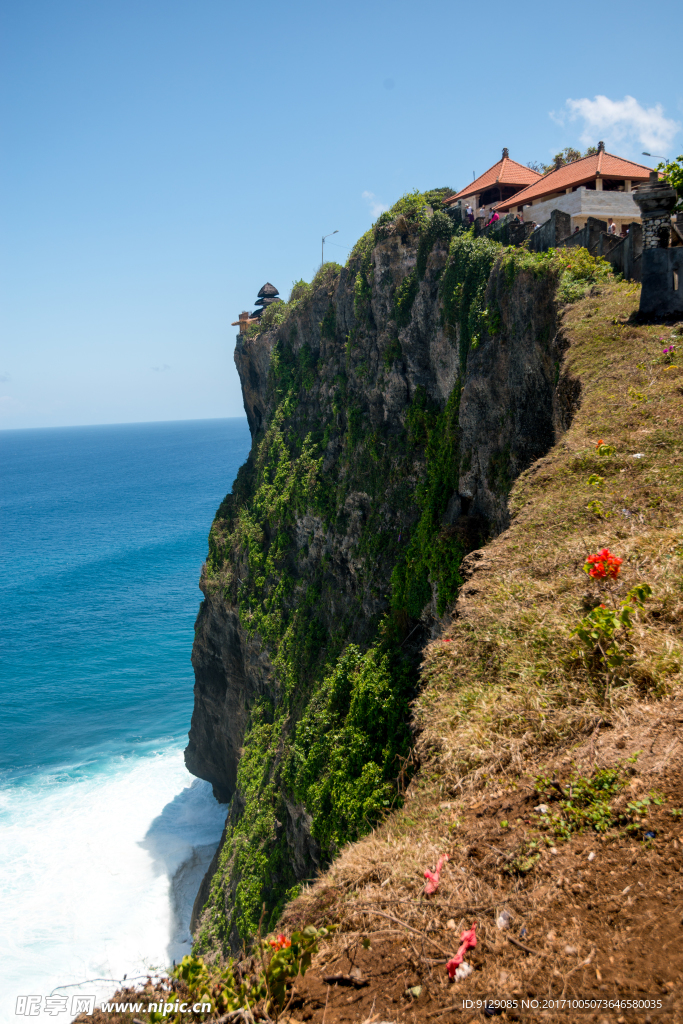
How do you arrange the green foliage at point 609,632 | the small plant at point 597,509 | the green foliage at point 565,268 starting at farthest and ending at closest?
the green foliage at point 565,268 < the small plant at point 597,509 < the green foliage at point 609,632

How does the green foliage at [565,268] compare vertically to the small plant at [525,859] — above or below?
above

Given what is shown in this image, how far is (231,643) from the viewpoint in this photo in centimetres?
3173

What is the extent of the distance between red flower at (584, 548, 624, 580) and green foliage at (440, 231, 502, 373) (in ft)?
37.8

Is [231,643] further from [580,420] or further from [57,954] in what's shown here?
[580,420]

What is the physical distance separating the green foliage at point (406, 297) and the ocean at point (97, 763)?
21.4 m

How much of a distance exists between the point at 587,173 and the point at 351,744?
22.8m

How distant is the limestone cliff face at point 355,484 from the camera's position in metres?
15.8

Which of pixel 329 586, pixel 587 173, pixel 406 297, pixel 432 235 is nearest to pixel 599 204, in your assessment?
pixel 587 173

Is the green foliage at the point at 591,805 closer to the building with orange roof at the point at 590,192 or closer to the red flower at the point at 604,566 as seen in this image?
the red flower at the point at 604,566

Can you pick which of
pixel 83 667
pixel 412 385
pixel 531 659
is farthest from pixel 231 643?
pixel 531 659

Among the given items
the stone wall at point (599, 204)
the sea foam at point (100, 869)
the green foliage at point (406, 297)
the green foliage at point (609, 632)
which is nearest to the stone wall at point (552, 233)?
the stone wall at point (599, 204)

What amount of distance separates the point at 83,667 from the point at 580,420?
154 feet

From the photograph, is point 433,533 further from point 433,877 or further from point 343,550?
point 433,877

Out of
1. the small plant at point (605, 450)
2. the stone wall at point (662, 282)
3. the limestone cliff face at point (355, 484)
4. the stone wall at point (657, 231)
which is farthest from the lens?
the limestone cliff face at point (355, 484)
